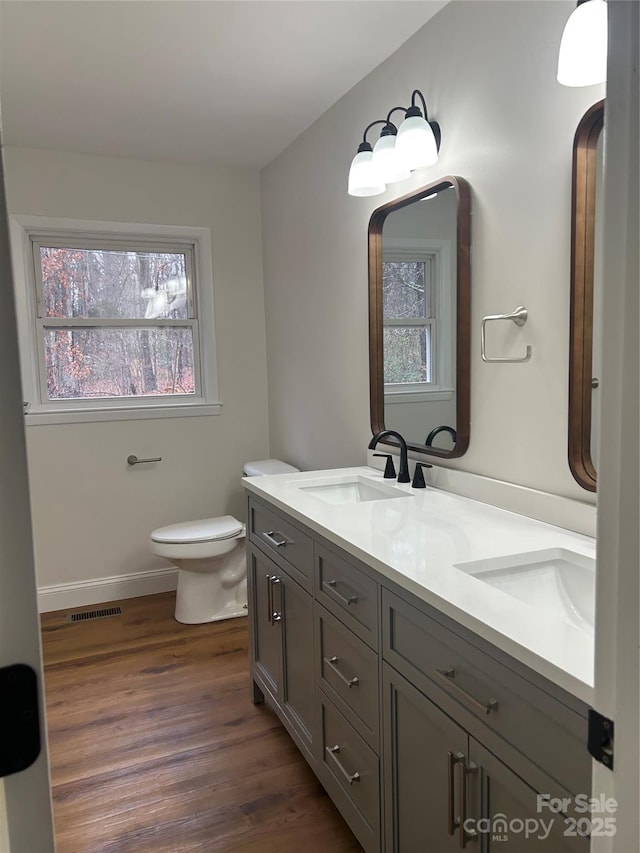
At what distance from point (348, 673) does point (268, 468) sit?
6.16ft

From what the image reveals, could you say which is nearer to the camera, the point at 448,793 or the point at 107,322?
the point at 448,793

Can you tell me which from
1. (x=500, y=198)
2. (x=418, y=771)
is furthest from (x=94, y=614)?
(x=500, y=198)

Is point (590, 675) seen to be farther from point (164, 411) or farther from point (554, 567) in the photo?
point (164, 411)

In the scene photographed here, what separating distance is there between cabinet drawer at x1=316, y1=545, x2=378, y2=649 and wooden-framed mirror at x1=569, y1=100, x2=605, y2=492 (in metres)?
0.62

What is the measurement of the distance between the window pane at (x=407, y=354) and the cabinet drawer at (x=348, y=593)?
0.85 meters

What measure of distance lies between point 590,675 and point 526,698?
0.51 ft

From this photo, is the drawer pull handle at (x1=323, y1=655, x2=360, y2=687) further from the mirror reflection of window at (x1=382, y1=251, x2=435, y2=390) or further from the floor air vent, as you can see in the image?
the floor air vent

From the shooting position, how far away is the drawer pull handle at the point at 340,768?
1596 millimetres

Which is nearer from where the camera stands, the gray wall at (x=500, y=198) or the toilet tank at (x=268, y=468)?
the gray wall at (x=500, y=198)

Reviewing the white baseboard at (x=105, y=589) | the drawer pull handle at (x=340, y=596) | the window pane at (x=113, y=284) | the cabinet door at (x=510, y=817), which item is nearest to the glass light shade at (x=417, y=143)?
the drawer pull handle at (x=340, y=596)

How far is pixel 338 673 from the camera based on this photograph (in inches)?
65.9

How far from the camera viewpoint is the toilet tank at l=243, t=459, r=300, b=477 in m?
3.34

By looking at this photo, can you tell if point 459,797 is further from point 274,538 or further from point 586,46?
point 586,46

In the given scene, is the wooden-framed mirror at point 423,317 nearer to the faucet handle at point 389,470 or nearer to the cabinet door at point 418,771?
the faucet handle at point 389,470
